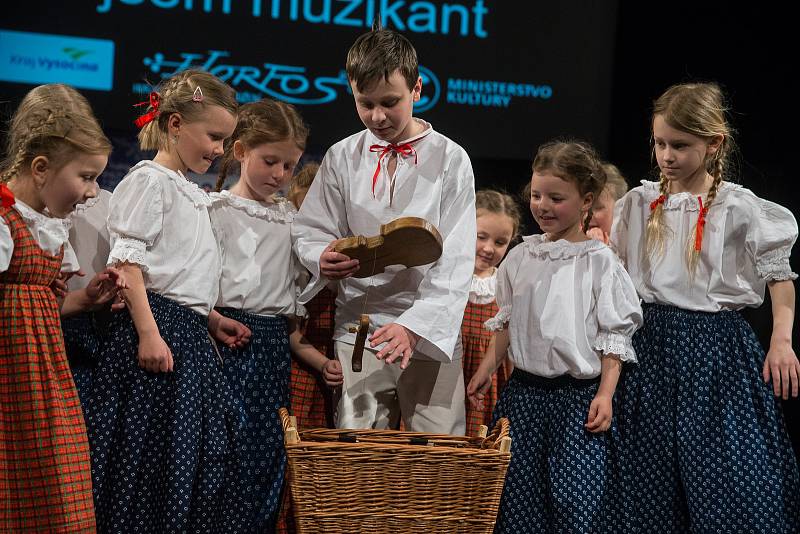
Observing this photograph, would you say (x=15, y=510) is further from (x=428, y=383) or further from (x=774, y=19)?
(x=774, y=19)

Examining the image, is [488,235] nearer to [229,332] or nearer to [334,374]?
[334,374]

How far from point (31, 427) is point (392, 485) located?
35.2 inches

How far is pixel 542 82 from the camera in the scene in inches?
209

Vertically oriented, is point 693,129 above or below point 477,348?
above

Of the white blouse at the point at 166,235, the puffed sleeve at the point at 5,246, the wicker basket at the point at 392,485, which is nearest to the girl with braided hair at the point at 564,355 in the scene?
the wicker basket at the point at 392,485

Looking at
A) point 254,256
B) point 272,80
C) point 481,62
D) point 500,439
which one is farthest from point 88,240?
point 481,62

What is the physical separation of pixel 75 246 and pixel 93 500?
2.58 ft

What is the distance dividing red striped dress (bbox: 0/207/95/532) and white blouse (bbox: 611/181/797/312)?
177cm

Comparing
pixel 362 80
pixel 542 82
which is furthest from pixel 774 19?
pixel 362 80

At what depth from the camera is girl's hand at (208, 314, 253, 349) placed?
283 centimetres

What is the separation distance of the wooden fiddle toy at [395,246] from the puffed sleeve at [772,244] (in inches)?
42.2

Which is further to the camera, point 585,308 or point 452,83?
point 452,83

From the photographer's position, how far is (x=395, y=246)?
2.47 m

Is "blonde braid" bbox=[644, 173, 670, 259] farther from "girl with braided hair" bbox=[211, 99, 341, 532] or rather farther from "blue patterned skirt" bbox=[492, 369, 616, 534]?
"girl with braided hair" bbox=[211, 99, 341, 532]
